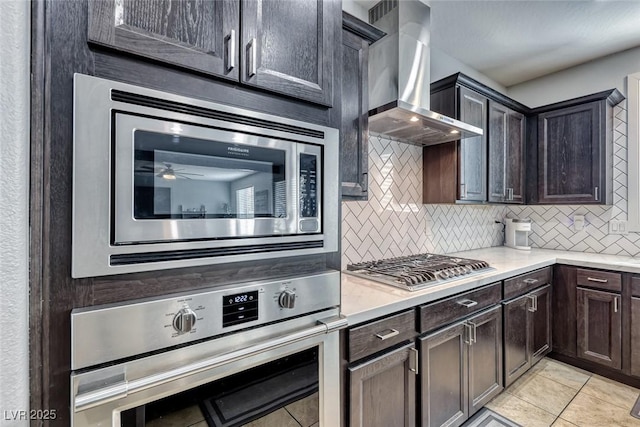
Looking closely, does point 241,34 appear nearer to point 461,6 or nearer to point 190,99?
point 190,99

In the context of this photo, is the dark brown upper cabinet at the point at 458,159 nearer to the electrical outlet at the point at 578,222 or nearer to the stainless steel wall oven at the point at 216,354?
the electrical outlet at the point at 578,222

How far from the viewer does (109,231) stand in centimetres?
65

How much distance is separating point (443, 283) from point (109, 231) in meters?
1.48

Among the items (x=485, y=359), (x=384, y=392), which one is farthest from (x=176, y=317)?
(x=485, y=359)

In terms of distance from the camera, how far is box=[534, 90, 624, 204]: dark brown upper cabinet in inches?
99.9

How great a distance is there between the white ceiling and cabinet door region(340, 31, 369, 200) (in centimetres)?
81

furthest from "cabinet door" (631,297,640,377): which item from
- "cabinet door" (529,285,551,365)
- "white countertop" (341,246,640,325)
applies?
"cabinet door" (529,285,551,365)

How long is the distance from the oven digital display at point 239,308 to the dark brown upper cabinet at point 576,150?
3095 mm

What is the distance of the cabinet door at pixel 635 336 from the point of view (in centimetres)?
212

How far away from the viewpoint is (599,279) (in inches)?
Result: 89.2

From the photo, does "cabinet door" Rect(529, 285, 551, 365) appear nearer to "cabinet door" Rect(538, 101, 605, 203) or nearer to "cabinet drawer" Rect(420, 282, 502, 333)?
"cabinet drawer" Rect(420, 282, 502, 333)

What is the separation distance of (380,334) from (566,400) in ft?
5.91

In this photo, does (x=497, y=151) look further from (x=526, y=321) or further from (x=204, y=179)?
(x=204, y=179)

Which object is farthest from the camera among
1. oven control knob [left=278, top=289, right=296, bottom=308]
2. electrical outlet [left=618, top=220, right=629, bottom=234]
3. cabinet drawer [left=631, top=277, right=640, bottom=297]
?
electrical outlet [left=618, top=220, right=629, bottom=234]
